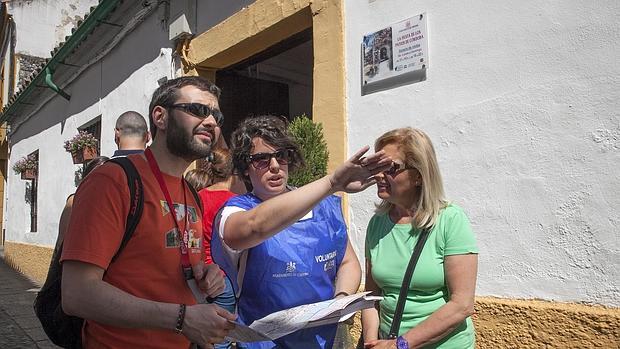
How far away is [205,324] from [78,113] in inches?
357

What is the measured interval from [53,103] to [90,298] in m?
10.9

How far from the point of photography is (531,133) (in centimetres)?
284

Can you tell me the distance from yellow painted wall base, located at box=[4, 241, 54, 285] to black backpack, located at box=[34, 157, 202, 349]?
26.7ft

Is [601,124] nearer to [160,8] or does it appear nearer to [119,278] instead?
[119,278]

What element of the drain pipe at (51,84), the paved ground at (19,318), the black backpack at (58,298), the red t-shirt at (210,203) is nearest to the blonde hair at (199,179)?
the red t-shirt at (210,203)

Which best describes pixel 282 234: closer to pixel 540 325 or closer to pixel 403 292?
pixel 403 292

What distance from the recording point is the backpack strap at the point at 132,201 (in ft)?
5.25

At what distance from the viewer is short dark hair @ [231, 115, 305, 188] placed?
6.98ft

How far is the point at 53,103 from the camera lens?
1109 cm

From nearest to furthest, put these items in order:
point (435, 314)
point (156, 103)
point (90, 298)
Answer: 1. point (90, 298)
2. point (156, 103)
3. point (435, 314)

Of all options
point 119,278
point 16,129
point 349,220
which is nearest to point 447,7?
point 349,220

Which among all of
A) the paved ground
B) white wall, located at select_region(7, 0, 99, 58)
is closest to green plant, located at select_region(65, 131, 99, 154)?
the paved ground

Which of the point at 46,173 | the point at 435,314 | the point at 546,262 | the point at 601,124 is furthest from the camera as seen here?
the point at 46,173

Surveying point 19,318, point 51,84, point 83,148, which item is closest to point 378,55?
point 19,318
